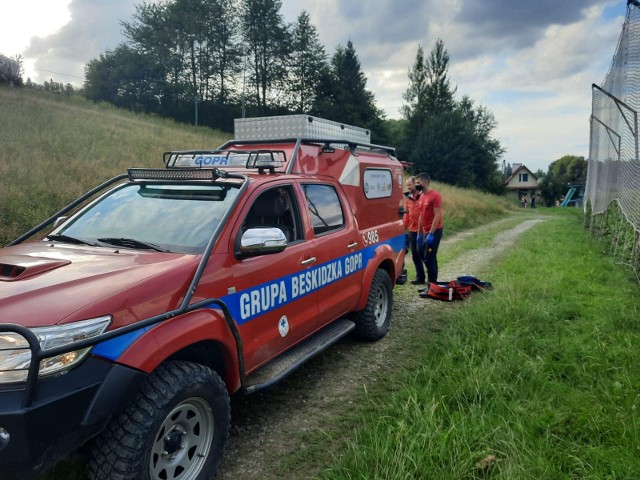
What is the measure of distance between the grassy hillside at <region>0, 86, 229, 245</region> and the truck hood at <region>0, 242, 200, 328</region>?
5753mm

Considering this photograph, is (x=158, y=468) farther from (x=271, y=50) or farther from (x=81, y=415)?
(x=271, y=50)

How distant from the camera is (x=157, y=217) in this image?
3.16 metres

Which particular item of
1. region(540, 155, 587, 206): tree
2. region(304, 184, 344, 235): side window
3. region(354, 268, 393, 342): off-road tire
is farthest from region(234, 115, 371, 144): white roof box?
region(540, 155, 587, 206): tree

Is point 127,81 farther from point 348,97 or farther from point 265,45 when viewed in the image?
point 348,97

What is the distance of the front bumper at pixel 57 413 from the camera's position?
1779 mm

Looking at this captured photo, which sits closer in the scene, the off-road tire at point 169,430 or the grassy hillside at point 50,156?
the off-road tire at point 169,430

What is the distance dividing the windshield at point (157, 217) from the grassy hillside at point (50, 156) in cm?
502

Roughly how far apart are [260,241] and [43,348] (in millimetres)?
1308

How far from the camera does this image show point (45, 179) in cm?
998

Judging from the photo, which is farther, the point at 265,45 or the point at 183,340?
the point at 265,45

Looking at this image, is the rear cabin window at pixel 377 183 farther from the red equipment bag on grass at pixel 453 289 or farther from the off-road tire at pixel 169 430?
the off-road tire at pixel 169 430

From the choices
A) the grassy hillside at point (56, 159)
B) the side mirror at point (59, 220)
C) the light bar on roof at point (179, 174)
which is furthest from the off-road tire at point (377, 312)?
the grassy hillside at point (56, 159)

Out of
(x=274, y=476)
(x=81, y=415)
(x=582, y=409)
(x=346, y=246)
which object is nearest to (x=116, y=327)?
(x=81, y=415)

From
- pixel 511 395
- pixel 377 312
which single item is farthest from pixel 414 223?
pixel 511 395
